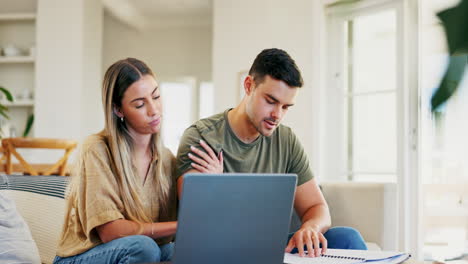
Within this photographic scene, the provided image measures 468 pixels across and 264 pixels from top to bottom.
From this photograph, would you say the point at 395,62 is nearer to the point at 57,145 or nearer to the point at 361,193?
the point at 361,193

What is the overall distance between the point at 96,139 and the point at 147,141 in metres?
0.18

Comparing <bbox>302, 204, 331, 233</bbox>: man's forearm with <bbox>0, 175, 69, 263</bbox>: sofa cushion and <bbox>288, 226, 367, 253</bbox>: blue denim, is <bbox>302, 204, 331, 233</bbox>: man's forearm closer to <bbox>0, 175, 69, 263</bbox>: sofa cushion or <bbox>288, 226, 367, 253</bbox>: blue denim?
<bbox>288, 226, 367, 253</bbox>: blue denim

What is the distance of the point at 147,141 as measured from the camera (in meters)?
1.60

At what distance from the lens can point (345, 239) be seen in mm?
1499

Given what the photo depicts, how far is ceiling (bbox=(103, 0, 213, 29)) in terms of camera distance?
7320 millimetres

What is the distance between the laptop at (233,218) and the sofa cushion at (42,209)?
1.15 m

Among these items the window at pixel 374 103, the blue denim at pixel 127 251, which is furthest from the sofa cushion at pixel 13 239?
the window at pixel 374 103

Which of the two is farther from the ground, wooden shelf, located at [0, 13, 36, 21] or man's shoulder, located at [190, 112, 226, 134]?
wooden shelf, located at [0, 13, 36, 21]

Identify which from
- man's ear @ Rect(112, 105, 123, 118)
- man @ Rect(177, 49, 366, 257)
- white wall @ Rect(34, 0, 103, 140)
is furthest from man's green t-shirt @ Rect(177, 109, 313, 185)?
white wall @ Rect(34, 0, 103, 140)

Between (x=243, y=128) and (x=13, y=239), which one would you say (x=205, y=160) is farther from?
(x=13, y=239)

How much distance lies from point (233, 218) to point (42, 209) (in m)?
1.24

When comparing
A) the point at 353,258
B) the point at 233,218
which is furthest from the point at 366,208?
the point at 233,218

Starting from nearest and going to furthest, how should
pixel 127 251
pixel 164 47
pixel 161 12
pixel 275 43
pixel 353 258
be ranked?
pixel 353 258, pixel 127 251, pixel 275 43, pixel 161 12, pixel 164 47

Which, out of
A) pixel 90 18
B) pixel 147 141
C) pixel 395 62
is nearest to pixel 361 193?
pixel 147 141
